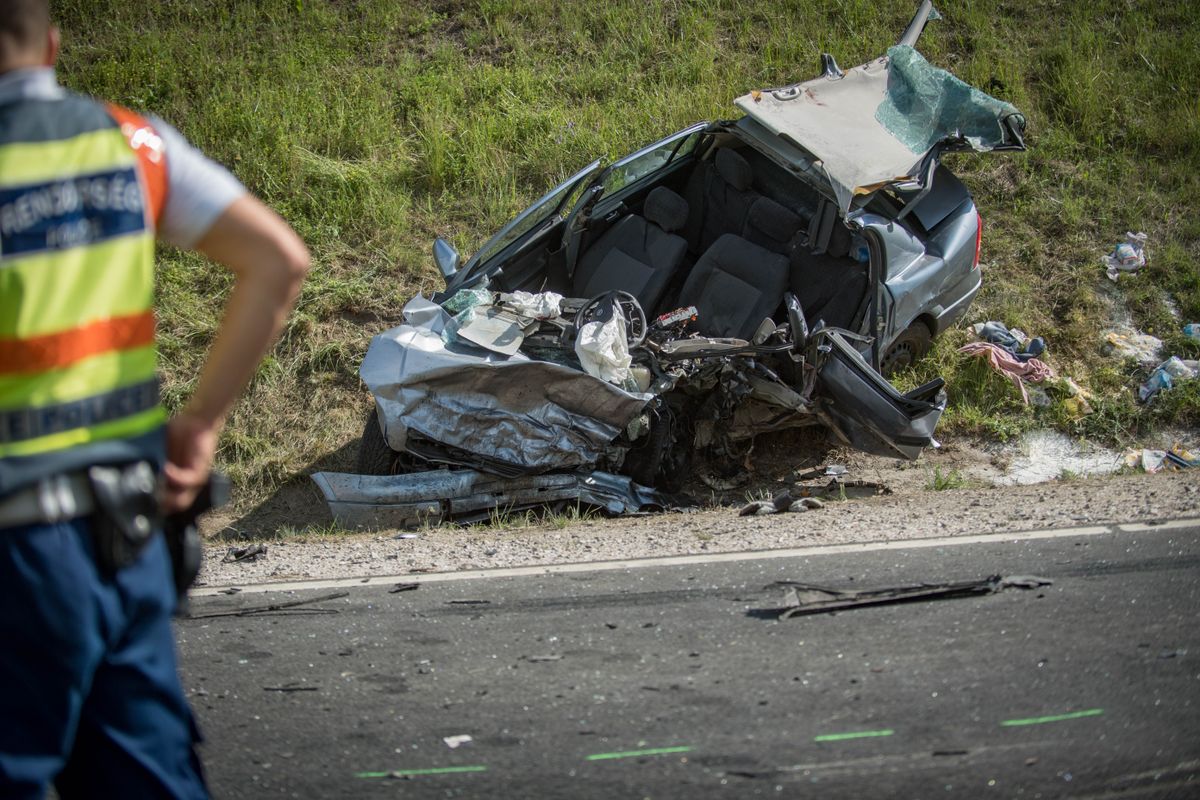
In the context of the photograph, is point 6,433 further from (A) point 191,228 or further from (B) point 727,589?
(B) point 727,589

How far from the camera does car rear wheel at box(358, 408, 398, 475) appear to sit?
268 inches

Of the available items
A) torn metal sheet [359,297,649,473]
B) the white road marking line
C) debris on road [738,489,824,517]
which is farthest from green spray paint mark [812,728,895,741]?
torn metal sheet [359,297,649,473]

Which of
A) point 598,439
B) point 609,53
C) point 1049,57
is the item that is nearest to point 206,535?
point 598,439

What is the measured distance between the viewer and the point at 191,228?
6.63 ft

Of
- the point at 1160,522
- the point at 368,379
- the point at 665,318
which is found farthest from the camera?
the point at 665,318

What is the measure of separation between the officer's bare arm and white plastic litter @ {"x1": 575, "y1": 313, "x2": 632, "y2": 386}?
4406 millimetres

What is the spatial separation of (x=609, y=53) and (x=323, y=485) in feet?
24.3

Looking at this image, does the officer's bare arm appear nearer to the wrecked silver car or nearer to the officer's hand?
the officer's hand

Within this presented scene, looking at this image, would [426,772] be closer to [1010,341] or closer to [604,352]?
[604,352]

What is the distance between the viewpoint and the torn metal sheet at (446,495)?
255 inches

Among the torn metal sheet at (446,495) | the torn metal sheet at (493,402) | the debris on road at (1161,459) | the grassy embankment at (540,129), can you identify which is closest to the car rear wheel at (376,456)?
the torn metal sheet at (446,495)

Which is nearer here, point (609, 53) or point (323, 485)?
point (323, 485)

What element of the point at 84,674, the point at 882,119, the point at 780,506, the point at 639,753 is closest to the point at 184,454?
the point at 84,674

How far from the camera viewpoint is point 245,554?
19.0 feet
